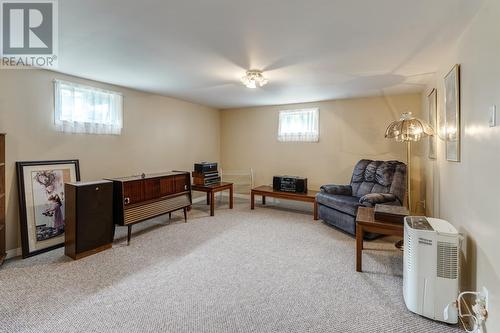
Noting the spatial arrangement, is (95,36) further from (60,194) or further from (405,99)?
(405,99)

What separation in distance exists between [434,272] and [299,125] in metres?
3.65

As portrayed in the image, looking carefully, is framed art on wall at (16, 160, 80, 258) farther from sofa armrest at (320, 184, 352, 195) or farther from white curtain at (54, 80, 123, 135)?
sofa armrest at (320, 184, 352, 195)

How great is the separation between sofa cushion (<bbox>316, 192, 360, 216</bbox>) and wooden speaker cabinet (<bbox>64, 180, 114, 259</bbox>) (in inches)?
117

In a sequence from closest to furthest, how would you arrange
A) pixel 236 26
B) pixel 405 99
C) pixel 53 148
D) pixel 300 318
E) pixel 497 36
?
pixel 497 36, pixel 300 318, pixel 236 26, pixel 53 148, pixel 405 99

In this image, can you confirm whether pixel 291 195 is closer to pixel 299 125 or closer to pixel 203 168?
pixel 299 125

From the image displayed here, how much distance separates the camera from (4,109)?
8.55 ft

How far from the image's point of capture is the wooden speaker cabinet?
2.60 metres

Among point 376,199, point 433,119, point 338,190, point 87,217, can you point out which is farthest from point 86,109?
point 433,119

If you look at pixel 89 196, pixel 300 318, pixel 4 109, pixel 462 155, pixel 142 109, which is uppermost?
pixel 142 109

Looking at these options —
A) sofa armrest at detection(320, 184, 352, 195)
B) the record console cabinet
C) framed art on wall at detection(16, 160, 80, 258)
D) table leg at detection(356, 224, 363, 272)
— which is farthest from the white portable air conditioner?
framed art on wall at detection(16, 160, 80, 258)

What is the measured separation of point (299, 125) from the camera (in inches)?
197

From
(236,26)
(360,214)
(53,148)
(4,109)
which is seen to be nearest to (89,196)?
(53,148)

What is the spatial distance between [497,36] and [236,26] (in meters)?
1.63

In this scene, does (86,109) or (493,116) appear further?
(86,109)
